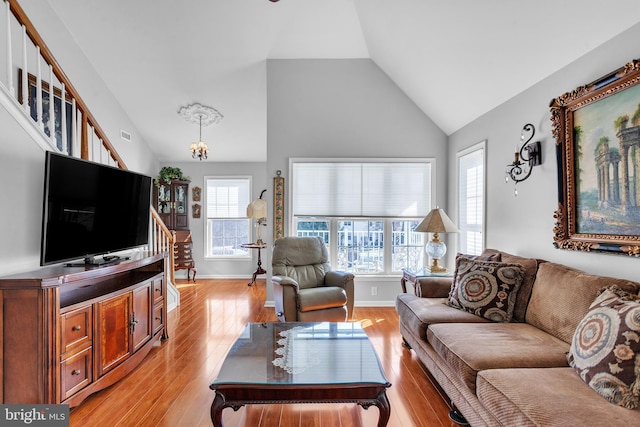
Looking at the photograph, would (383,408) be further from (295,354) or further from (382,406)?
(295,354)

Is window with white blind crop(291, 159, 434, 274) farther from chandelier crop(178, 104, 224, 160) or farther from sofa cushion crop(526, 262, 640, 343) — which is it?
sofa cushion crop(526, 262, 640, 343)

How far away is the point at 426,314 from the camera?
8.24ft

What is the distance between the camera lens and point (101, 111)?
182 inches

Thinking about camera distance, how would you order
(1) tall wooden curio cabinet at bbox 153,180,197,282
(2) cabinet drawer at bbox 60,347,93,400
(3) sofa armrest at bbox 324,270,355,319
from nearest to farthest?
(2) cabinet drawer at bbox 60,347,93,400 → (3) sofa armrest at bbox 324,270,355,319 → (1) tall wooden curio cabinet at bbox 153,180,197,282

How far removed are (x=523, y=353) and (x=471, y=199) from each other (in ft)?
7.77

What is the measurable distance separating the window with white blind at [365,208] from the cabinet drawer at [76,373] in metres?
2.77

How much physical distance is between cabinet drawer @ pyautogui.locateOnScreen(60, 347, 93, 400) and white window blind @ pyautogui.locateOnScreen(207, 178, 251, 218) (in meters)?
4.52

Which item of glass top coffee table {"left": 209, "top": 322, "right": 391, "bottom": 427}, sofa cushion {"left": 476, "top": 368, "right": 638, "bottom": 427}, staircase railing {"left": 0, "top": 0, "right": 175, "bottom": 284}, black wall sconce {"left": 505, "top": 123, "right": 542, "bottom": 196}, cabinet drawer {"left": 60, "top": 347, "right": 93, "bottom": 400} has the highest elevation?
staircase railing {"left": 0, "top": 0, "right": 175, "bottom": 284}

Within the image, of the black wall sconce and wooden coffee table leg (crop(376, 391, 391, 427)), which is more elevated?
the black wall sconce

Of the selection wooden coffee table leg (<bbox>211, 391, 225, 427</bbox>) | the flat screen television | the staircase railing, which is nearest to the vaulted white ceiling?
the staircase railing

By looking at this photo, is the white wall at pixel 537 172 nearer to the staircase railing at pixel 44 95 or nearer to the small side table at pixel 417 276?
the small side table at pixel 417 276

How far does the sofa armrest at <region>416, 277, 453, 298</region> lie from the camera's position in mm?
3014

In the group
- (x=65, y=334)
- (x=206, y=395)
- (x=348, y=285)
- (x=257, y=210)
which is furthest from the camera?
(x=257, y=210)

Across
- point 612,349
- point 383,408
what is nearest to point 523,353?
point 612,349
